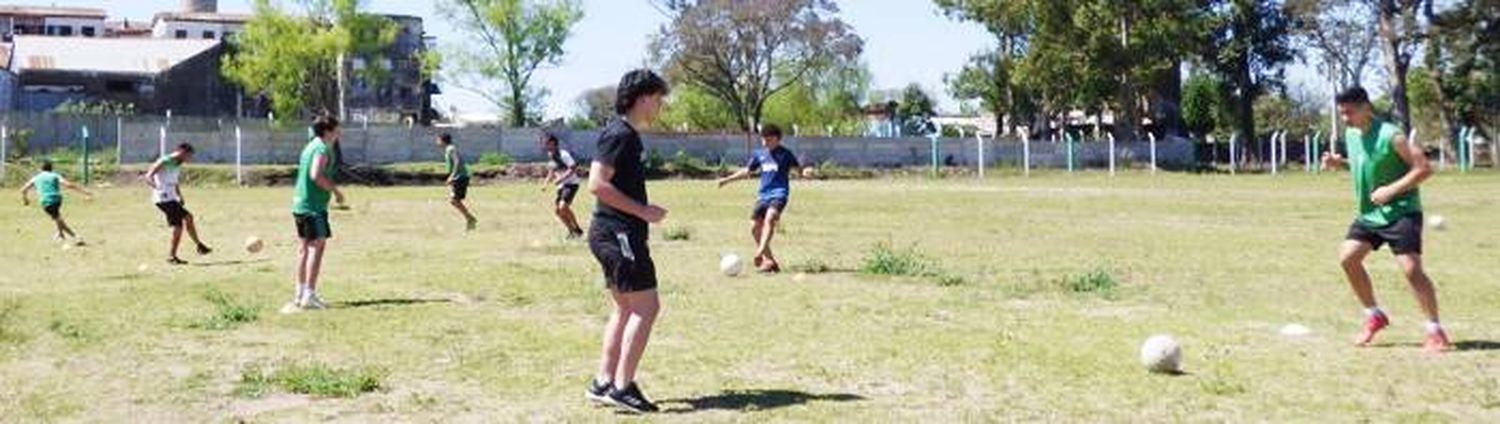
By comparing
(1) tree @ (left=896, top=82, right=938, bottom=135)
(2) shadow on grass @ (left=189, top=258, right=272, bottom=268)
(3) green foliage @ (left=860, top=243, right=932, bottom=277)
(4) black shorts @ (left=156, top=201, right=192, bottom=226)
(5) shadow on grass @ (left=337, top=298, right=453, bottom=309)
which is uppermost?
(1) tree @ (left=896, top=82, right=938, bottom=135)

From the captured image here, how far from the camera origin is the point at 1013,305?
12492 millimetres

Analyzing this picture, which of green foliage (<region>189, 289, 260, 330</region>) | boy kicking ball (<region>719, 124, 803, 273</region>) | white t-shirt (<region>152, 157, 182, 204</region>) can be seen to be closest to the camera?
green foliage (<region>189, 289, 260, 330</region>)

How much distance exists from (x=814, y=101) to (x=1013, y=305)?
84955mm

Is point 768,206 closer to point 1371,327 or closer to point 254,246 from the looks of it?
point 1371,327

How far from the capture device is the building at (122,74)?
81625 mm

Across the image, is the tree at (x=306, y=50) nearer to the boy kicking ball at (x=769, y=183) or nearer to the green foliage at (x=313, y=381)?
the boy kicking ball at (x=769, y=183)

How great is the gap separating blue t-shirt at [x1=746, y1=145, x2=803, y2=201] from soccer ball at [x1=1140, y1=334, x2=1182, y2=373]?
7.74m

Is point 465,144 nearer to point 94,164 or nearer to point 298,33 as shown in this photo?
point 94,164

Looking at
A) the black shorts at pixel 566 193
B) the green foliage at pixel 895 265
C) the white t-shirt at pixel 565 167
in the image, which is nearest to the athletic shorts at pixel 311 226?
the green foliage at pixel 895 265

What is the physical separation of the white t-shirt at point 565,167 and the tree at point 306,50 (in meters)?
51.3

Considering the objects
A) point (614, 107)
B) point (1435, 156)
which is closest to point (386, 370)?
point (614, 107)

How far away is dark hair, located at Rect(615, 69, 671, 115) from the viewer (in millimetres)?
7738

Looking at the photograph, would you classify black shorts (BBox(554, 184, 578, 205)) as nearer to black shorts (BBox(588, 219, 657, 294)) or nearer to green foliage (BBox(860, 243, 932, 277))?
green foliage (BBox(860, 243, 932, 277))

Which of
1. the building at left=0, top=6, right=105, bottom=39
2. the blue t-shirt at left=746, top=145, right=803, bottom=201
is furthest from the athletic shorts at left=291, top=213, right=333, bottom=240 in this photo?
the building at left=0, top=6, right=105, bottom=39
